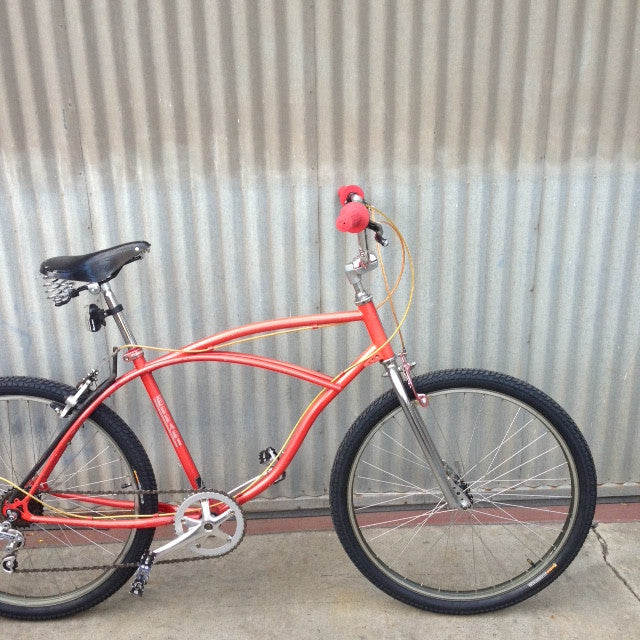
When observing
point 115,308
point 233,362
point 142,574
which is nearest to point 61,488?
point 142,574

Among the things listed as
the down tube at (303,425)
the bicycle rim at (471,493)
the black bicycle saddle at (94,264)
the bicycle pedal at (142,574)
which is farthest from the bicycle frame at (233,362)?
the bicycle rim at (471,493)

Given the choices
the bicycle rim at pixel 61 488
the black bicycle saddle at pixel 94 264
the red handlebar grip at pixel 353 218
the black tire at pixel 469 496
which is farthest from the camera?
the bicycle rim at pixel 61 488

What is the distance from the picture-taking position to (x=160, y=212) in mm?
2814

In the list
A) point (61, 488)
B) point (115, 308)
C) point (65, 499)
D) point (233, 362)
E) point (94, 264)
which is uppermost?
point (94, 264)

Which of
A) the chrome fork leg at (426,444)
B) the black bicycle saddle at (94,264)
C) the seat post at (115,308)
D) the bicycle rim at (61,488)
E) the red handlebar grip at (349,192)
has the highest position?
the red handlebar grip at (349,192)

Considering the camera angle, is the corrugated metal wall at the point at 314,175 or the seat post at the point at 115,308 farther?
the corrugated metal wall at the point at 314,175

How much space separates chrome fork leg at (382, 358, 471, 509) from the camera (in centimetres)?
244

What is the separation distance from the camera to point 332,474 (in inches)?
100

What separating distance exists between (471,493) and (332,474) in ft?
2.68

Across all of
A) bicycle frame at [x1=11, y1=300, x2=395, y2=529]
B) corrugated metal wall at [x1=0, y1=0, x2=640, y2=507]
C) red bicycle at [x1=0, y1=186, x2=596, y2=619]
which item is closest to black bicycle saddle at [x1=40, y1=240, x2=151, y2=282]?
red bicycle at [x1=0, y1=186, x2=596, y2=619]

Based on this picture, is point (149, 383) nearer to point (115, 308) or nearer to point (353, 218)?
point (115, 308)

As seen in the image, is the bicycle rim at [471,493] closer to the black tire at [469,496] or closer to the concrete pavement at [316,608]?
the black tire at [469,496]

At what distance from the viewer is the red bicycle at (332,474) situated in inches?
97.0

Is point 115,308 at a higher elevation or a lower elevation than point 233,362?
higher
